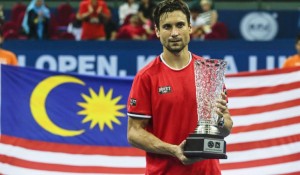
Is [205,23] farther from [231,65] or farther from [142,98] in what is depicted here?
[142,98]

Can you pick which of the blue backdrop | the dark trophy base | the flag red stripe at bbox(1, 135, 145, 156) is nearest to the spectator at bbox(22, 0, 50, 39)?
the blue backdrop

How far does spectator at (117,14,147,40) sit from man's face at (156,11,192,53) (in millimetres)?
9300

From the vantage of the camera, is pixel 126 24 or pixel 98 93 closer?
pixel 98 93

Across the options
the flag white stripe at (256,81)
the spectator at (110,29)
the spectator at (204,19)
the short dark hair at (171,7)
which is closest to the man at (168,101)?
the short dark hair at (171,7)

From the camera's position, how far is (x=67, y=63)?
13.6 metres

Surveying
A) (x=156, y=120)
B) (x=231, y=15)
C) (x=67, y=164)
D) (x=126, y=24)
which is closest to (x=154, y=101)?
(x=156, y=120)

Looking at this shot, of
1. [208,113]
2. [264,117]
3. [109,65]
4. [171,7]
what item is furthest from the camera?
[109,65]

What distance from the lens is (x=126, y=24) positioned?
1600cm

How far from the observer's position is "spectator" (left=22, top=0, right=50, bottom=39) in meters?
16.1

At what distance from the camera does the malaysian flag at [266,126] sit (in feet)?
29.9

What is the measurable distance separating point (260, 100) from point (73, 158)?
→ 1958mm

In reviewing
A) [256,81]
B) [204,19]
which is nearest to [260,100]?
[256,81]

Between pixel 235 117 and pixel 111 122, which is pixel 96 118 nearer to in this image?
pixel 111 122

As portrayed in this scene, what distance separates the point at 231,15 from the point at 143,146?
41.2 feet
